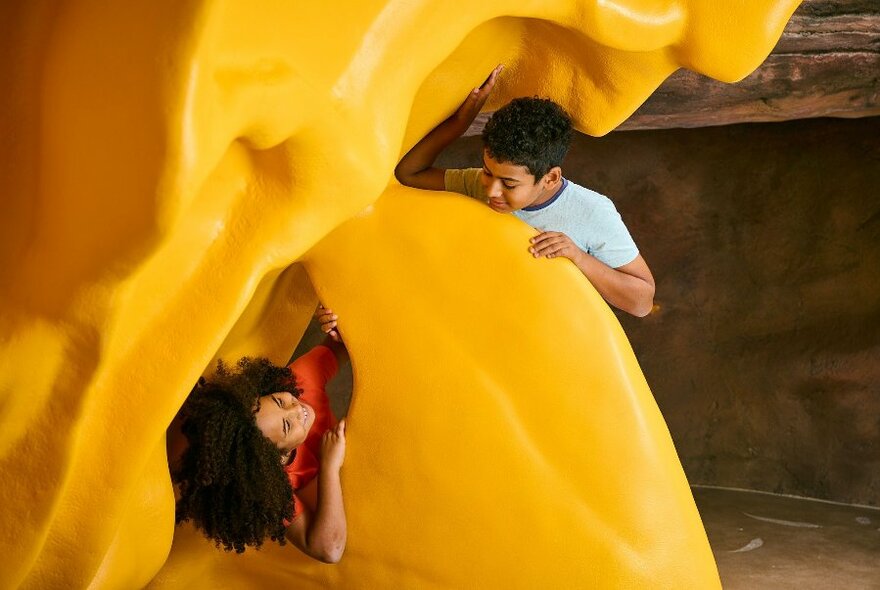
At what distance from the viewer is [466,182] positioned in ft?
7.06

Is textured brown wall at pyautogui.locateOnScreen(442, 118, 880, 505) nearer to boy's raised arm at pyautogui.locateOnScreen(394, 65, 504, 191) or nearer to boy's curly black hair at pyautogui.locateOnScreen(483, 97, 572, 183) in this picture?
boy's raised arm at pyautogui.locateOnScreen(394, 65, 504, 191)

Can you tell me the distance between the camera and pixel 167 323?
1.60m

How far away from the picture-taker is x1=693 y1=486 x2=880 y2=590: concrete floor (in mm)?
2834

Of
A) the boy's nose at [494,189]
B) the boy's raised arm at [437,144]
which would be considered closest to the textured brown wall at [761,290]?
the boy's raised arm at [437,144]

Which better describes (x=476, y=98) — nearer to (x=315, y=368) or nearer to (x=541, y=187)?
(x=541, y=187)

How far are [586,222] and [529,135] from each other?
229 mm

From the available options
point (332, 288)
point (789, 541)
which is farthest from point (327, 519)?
point (789, 541)

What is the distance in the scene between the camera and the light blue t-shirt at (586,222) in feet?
6.75

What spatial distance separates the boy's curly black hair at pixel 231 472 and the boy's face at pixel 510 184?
0.56m

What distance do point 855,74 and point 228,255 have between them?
5.92 ft

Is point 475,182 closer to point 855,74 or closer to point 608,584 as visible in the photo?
point 608,584

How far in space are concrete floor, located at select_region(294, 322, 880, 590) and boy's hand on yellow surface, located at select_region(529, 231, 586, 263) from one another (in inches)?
45.3

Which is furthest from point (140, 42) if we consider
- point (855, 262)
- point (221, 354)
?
point (855, 262)

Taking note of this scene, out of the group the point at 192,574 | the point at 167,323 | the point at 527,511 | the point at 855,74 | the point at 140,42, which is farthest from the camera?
the point at 855,74
